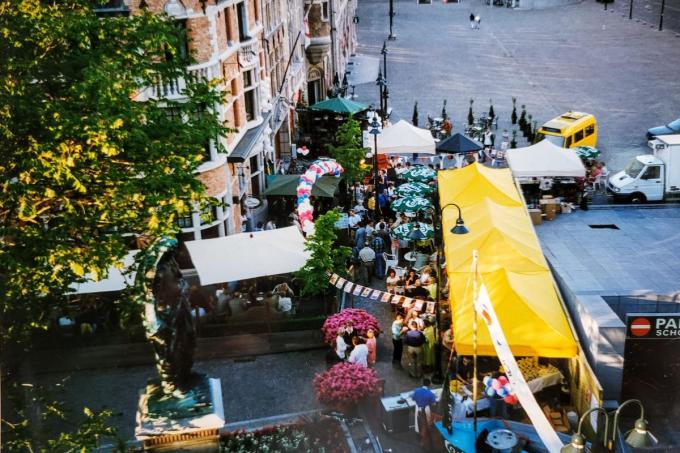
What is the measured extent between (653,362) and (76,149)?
11276mm

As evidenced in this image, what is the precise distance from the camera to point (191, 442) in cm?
948

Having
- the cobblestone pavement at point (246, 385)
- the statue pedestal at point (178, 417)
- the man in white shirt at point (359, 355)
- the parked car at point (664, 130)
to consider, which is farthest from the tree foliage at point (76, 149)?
the parked car at point (664, 130)

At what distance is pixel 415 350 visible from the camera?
1798 cm

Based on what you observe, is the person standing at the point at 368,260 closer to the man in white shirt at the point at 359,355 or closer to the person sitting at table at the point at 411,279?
the person sitting at table at the point at 411,279

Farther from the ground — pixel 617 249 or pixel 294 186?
pixel 294 186

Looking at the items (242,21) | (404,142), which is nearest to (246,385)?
(242,21)

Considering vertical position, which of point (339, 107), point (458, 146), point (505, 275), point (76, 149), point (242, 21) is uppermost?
point (76, 149)

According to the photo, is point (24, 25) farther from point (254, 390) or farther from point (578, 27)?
point (578, 27)

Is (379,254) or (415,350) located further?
(379,254)

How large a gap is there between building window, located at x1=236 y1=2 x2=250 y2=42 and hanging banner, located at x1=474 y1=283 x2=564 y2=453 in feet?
51.7

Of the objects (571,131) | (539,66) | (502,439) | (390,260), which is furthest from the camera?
(539,66)

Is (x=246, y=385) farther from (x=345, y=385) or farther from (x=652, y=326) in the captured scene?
(x=652, y=326)

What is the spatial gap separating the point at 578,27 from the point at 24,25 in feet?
243

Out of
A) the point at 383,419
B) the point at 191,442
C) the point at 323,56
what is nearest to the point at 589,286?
the point at 383,419
